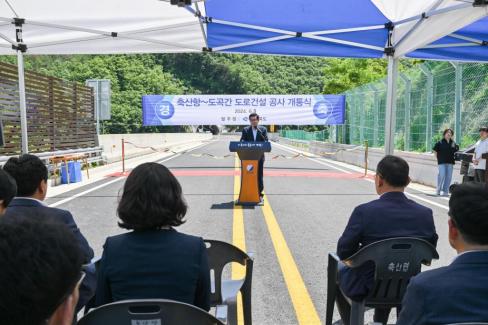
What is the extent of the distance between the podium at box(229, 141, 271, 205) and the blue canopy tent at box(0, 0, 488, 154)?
7.14 feet

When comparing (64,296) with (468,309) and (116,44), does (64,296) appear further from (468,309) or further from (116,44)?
(116,44)

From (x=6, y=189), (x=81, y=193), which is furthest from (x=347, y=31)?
(x=81, y=193)

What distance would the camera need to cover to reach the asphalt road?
4770 millimetres

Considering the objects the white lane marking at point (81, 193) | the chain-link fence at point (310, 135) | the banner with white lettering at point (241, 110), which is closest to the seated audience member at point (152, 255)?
the white lane marking at point (81, 193)

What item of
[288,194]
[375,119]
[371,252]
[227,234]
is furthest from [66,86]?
[371,252]

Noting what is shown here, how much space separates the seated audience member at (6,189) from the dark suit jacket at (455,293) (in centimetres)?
251

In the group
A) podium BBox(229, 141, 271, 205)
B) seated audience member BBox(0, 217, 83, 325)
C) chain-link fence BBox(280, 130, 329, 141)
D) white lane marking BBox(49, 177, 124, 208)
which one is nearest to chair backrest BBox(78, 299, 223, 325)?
seated audience member BBox(0, 217, 83, 325)

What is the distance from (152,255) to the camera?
89.4 inches

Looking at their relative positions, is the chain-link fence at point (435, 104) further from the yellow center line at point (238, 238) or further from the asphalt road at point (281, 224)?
the yellow center line at point (238, 238)

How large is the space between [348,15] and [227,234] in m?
3.90

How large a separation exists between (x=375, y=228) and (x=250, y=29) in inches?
203

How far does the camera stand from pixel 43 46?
7.89 m

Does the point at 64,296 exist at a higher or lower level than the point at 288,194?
higher

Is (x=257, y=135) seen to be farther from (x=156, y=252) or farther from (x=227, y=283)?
(x=156, y=252)
